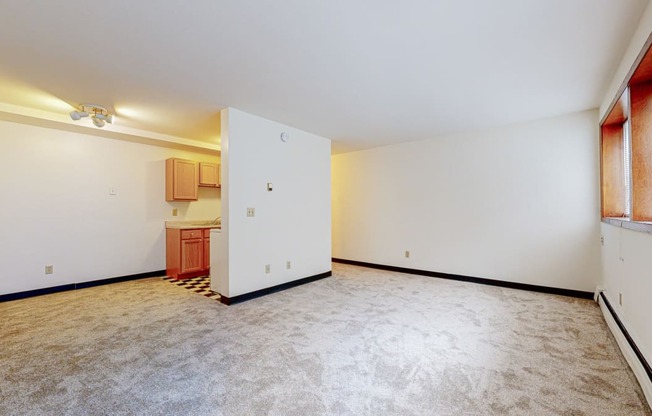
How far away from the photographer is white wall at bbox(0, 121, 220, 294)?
365 centimetres

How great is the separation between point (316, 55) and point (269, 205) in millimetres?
2108

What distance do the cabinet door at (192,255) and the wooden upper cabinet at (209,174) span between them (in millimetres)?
1113

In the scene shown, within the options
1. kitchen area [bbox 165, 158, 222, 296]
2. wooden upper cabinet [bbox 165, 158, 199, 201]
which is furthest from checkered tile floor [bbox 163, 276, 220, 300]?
wooden upper cabinet [bbox 165, 158, 199, 201]

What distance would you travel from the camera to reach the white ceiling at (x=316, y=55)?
177 cm

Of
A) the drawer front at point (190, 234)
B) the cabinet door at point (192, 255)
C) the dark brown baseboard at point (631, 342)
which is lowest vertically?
the dark brown baseboard at point (631, 342)

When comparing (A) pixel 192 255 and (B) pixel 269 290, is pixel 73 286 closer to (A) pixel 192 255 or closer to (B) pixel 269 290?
(A) pixel 192 255

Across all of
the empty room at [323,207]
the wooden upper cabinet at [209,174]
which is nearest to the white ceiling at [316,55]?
the empty room at [323,207]

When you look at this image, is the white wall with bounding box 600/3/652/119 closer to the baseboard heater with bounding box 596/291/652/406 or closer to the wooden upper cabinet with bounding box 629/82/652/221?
the wooden upper cabinet with bounding box 629/82/652/221

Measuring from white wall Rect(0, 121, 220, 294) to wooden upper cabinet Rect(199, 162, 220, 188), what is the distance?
0.48 meters

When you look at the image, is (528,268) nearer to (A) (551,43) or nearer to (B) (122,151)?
(A) (551,43)

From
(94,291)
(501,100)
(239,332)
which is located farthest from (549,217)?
(94,291)

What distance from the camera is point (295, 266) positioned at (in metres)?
4.27

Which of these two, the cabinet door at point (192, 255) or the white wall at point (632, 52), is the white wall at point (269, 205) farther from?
the white wall at point (632, 52)

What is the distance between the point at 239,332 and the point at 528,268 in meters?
3.80
